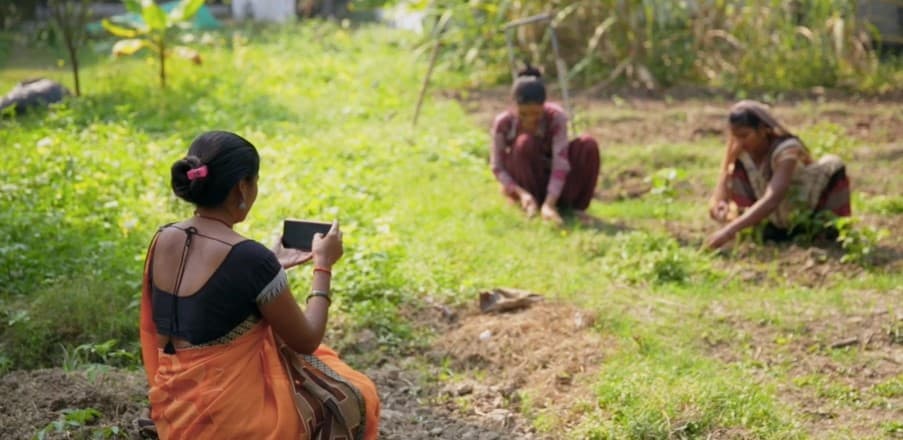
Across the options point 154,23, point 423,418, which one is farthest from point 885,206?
point 154,23

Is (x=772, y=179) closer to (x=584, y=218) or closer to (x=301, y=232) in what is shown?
(x=584, y=218)

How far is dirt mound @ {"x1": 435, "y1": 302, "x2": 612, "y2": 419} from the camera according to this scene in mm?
4953

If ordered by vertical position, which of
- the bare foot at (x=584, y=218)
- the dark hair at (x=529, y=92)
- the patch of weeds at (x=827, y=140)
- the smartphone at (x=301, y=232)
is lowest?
the bare foot at (x=584, y=218)

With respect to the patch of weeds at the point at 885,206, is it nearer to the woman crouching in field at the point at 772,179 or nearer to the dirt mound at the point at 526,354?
the woman crouching in field at the point at 772,179

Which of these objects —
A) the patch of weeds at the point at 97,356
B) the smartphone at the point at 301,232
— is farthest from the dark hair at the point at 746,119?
the patch of weeds at the point at 97,356

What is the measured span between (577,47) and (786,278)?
7.10m

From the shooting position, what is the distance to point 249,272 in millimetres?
3451

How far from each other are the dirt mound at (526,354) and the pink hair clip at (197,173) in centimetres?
190

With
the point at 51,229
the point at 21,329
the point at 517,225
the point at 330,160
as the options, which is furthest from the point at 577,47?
the point at 21,329

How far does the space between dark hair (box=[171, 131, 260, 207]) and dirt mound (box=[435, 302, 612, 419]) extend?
1799 mm

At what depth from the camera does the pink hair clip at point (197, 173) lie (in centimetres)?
340

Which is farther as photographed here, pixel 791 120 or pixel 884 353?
pixel 791 120

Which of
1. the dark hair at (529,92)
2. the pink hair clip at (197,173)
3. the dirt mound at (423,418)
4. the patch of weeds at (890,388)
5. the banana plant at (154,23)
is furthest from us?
the banana plant at (154,23)

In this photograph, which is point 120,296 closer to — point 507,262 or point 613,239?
point 507,262
